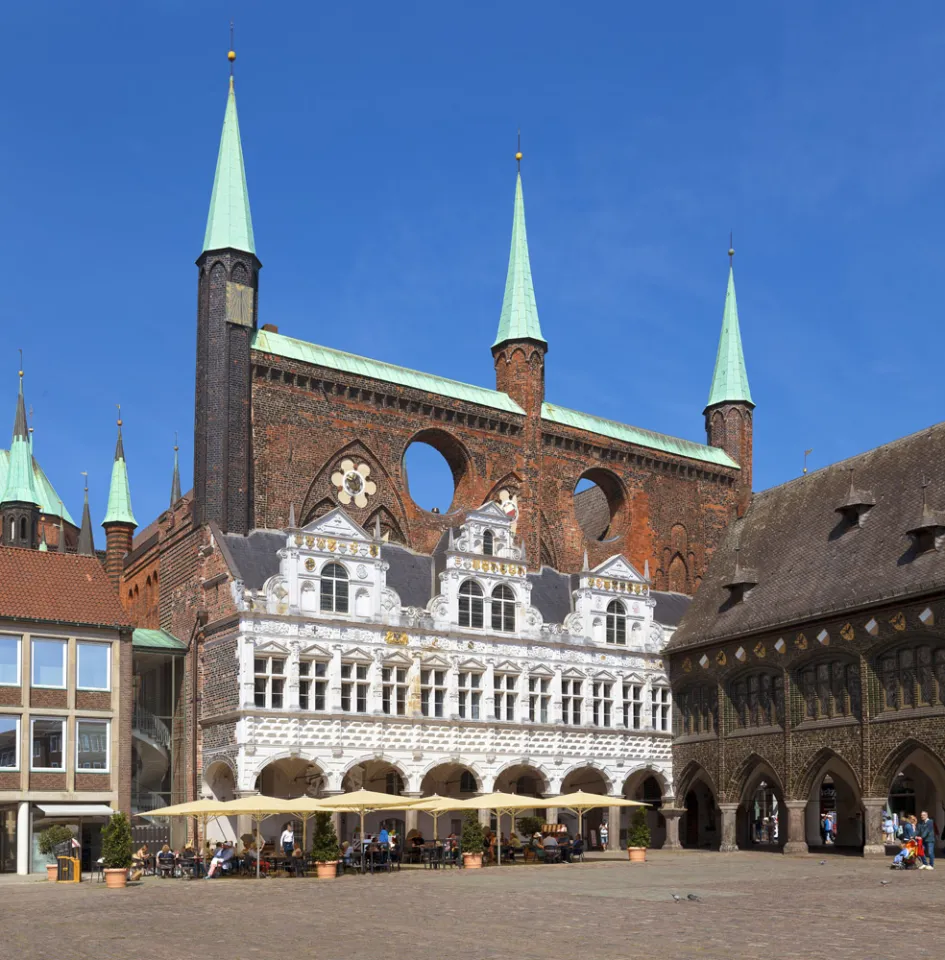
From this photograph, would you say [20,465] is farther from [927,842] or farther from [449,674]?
[927,842]

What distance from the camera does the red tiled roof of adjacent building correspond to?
40.4m

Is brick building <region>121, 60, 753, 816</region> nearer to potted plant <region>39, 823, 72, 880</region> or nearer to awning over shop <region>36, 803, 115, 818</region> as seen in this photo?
awning over shop <region>36, 803, 115, 818</region>

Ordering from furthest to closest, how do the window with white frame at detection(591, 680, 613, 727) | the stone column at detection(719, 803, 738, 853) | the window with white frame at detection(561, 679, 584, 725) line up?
the window with white frame at detection(591, 680, 613, 727)
the window with white frame at detection(561, 679, 584, 725)
the stone column at detection(719, 803, 738, 853)

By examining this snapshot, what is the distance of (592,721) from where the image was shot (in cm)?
4966

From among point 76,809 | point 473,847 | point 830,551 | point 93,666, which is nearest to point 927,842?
point 473,847

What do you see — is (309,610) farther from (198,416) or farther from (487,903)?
(487,903)

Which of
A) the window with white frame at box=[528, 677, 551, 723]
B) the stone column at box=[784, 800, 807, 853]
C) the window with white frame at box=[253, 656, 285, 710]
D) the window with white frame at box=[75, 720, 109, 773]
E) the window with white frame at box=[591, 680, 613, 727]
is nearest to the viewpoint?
the window with white frame at box=[75, 720, 109, 773]

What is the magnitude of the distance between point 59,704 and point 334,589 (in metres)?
9.01

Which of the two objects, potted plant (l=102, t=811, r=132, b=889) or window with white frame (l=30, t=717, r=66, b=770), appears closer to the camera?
potted plant (l=102, t=811, r=132, b=889)

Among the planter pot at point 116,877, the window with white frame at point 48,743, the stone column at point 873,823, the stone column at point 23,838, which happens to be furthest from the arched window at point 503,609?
the planter pot at point 116,877

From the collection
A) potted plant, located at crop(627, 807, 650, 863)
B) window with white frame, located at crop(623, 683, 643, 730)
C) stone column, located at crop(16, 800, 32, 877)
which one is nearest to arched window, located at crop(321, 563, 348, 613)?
stone column, located at crop(16, 800, 32, 877)

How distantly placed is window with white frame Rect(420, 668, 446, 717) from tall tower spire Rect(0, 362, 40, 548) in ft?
93.1

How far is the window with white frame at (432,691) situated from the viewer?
45562 millimetres

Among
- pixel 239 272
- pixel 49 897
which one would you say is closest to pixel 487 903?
pixel 49 897
